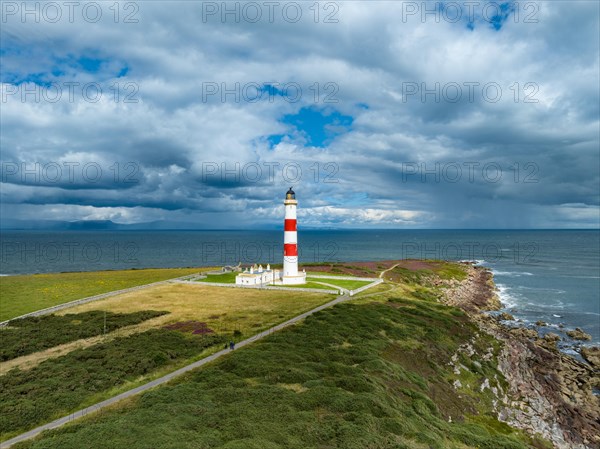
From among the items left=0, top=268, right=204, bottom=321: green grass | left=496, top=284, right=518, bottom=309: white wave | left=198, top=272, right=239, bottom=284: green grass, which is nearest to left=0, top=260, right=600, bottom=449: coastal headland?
left=0, top=268, right=204, bottom=321: green grass

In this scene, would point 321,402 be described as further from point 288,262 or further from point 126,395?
point 288,262

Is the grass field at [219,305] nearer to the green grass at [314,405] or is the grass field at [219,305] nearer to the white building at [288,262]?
the white building at [288,262]

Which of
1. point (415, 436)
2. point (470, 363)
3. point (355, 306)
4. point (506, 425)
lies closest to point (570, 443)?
point (506, 425)

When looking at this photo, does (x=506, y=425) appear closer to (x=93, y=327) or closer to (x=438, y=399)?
(x=438, y=399)

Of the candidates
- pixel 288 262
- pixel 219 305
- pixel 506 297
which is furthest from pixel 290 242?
pixel 506 297

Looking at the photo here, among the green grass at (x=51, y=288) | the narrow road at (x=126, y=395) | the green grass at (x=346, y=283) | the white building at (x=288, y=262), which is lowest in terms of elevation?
the narrow road at (x=126, y=395)

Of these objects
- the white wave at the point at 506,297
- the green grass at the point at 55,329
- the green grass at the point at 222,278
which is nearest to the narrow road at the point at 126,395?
the green grass at the point at 55,329

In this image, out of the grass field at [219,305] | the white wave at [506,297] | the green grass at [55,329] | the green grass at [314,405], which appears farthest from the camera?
the white wave at [506,297]

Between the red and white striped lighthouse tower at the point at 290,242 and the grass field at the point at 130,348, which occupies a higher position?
the red and white striped lighthouse tower at the point at 290,242
